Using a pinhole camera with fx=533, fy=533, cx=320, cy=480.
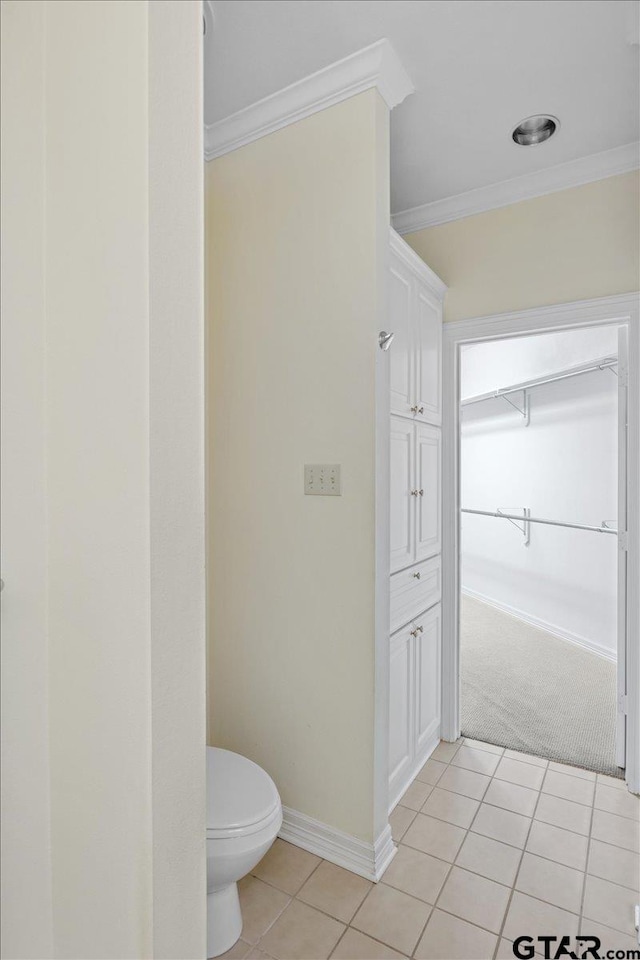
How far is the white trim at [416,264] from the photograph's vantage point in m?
2.00

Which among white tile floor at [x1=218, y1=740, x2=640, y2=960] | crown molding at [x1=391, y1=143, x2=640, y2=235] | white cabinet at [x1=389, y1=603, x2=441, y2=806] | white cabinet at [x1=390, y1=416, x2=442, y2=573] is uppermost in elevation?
crown molding at [x1=391, y1=143, x2=640, y2=235]

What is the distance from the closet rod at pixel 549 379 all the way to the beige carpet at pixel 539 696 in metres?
1.68

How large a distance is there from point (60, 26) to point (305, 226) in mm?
1073

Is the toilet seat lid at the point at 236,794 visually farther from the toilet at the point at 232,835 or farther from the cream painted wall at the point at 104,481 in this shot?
the cream painted wall at the point at 104,481

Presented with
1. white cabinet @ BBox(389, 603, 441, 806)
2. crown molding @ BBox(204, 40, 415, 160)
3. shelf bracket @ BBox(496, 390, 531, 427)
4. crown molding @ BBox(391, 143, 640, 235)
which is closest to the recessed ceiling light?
crown molding @ BBox(391, 143, 640, 235)

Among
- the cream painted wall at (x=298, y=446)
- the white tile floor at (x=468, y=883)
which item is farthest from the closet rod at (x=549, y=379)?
the white tile floor at (x=468, y=883)

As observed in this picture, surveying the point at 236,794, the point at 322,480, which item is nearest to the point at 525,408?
the point at 322,480

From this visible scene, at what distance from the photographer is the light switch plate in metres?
1.77

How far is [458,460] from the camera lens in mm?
2643

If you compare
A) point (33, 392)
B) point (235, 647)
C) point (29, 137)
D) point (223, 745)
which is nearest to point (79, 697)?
point (33, 392)

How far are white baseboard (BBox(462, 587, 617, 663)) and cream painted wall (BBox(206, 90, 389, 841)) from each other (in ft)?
9.05

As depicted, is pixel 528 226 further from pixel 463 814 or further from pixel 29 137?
pixel 463 814

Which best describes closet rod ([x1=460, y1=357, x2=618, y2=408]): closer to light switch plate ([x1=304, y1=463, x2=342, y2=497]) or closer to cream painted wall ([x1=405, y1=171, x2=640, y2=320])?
cream painted wall ([x1=405, y1=171, x2=640, y2=320])

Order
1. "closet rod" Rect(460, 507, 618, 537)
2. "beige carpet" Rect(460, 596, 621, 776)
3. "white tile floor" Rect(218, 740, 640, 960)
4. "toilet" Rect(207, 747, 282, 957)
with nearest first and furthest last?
"toilet" Rect(207, 747, 282, 957), "white tile floor" Rect(218, 740, 640, 960), "beige carpet" Rect(460, 596, 621, 776), "closet rod" Rect(460, 507, 618, 537)
